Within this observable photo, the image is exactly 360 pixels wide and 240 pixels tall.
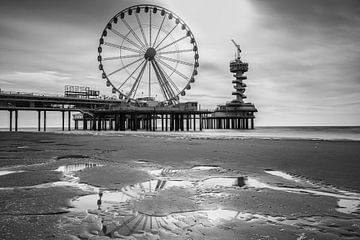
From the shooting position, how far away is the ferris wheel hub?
46125 millimetres

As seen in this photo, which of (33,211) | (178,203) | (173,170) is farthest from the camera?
(173,170)

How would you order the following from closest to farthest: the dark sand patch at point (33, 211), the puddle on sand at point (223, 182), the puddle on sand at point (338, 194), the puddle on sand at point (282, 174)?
the dark sand patch at point (33, 211), the puddle on sand at point (338, 194), the puddle on sand at point (223, 182), the puddle on sand at point (282, 174)

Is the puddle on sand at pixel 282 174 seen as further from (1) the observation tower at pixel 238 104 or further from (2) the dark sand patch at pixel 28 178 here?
(1) the observation tower at pixel 238 104

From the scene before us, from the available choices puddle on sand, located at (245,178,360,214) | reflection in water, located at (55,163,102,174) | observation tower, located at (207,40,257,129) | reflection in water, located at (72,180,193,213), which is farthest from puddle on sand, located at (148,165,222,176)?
observation tower, located at (207,40,257,129)

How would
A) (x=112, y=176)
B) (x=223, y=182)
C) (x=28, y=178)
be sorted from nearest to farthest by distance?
(x=223, y=182) → (x=28, y=178) → (x=112, y=176)

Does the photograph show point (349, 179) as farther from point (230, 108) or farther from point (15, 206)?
point (230, 108)

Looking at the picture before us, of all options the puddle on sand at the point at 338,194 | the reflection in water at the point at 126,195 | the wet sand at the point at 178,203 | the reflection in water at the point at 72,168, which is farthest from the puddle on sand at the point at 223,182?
the reflection in water at the point at 72,168

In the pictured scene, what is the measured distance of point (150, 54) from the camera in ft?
151

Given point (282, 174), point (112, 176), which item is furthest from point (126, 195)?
point (282, 174)

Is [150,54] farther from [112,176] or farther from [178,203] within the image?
[178,203]

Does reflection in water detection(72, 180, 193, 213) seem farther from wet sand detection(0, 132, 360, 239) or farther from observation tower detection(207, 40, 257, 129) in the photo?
observation tower detection(207, 40, 257, 129)

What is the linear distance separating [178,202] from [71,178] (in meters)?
4.28

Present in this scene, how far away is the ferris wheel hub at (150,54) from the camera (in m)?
46.1

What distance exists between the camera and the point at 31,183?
7887 millimetres
